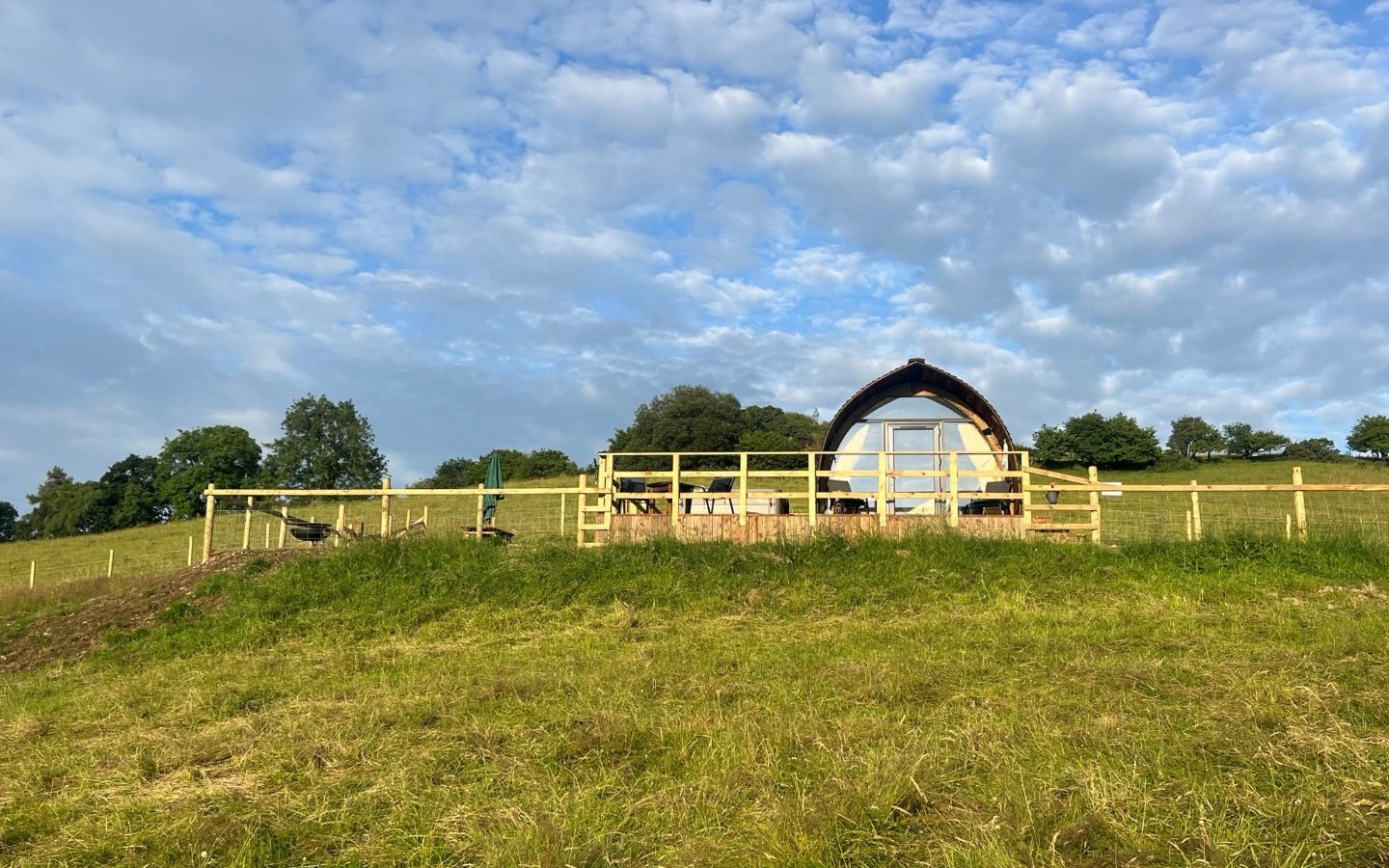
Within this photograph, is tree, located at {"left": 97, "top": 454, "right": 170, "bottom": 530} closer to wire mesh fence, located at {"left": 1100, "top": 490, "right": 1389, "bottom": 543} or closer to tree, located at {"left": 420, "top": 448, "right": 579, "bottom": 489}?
tree, located at {"left": 420, "top": 448, "right": 579, "bottom": 489}

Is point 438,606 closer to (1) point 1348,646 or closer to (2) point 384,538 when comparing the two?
(2) point 384,538

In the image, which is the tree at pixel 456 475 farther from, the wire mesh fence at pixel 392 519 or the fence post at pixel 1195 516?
the fence post at pixel 1195 516

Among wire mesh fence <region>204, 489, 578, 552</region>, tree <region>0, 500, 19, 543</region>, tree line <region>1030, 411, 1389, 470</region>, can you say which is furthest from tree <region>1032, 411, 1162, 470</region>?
tree <region>0, 500, 19, 543</region>

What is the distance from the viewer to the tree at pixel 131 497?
62.2m

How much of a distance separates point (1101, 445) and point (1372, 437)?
18.8 metres

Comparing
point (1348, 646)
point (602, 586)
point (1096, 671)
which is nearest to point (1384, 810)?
point (1096, 671)

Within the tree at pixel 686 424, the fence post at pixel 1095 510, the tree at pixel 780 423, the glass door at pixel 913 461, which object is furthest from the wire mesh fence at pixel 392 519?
the tree at pixel 780 423

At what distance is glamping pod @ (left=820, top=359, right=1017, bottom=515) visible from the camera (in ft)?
51.7

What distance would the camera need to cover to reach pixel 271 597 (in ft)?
36.0

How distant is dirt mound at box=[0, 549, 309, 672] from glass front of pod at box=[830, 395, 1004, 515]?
10.1 meters

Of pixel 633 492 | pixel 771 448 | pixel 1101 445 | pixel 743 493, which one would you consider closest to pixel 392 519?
pixel 633 492

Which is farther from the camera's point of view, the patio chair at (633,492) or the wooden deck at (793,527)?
the patio chair at (633,492)

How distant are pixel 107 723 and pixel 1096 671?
7199 mm

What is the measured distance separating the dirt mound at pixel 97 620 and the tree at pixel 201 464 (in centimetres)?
5462
